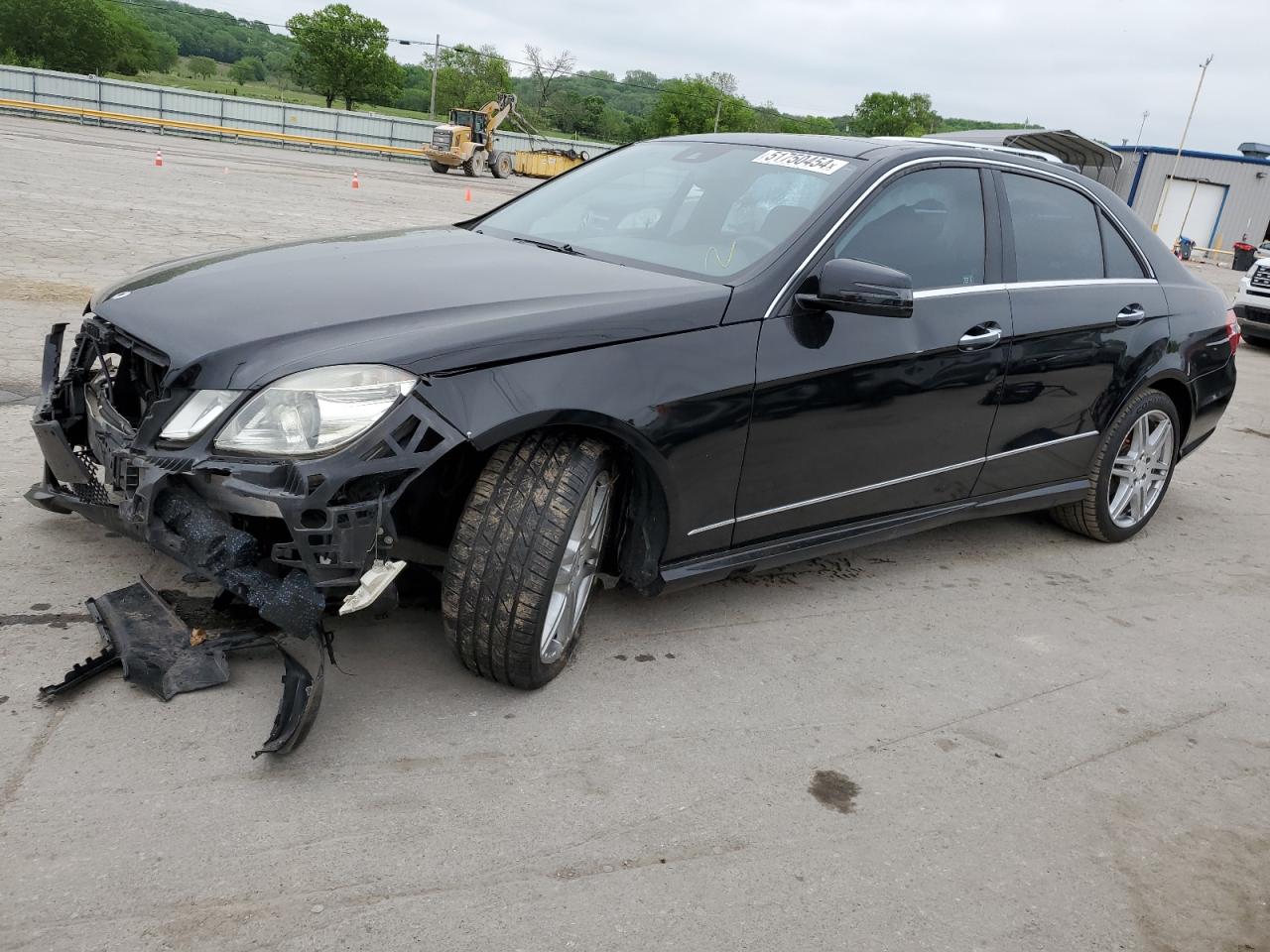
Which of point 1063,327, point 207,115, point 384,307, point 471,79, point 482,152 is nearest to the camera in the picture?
point 384,307

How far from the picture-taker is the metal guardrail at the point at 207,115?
3966 cm

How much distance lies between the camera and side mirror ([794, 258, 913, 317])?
343cm

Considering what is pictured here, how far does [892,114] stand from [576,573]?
125347 millimetres

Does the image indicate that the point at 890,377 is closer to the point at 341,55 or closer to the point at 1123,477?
the point at 1123,477

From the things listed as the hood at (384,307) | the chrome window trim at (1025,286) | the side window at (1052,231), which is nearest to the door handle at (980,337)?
the chrome window trim at (1025,286)

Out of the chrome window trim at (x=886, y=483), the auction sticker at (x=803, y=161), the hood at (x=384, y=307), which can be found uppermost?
the auction sticker at (x=803, y=161)

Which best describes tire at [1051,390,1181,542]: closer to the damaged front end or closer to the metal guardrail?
the damaged front end

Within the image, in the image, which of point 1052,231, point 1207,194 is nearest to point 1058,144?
point 1207,194

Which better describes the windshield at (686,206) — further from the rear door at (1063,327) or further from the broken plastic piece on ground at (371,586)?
the broken plastic piece on ground at (371,586)

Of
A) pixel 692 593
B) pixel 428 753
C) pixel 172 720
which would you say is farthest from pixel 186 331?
pixel 692 593

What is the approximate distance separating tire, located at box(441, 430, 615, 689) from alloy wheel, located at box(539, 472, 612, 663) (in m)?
0.06

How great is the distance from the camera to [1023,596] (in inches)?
179

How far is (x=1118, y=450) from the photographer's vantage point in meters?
5.05

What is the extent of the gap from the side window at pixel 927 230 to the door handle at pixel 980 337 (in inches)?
7.1
